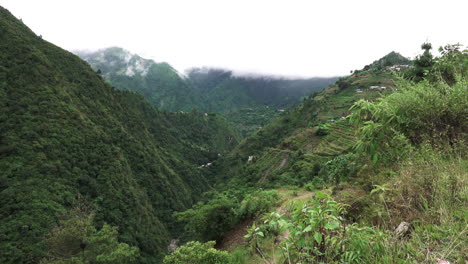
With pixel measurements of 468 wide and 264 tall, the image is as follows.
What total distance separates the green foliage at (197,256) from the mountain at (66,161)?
106 ft

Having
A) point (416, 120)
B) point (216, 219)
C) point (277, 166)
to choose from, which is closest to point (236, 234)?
point (216, 219)

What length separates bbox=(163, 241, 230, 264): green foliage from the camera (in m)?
8.42

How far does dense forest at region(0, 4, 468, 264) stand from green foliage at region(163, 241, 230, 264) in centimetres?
6

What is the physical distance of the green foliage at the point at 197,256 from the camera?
8422 mm

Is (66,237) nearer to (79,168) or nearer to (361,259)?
(79,168)

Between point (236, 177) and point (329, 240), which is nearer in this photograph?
point (329, 240)

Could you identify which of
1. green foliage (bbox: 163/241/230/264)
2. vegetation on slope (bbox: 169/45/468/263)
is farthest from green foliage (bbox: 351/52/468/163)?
green foliage (bbox: 163/241/230/264)

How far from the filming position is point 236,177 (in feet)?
190

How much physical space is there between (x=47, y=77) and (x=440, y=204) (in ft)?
246

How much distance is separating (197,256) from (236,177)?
49.3 metres

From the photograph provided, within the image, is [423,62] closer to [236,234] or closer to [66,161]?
[236,234]

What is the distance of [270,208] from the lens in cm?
1291

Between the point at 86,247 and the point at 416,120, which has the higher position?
the point at 416,120

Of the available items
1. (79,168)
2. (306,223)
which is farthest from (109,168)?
(306,223)
